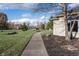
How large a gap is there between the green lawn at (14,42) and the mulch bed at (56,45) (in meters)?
0.24

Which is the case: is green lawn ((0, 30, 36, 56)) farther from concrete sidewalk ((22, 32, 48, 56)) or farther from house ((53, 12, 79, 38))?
house ((53, 12, 79, 38))

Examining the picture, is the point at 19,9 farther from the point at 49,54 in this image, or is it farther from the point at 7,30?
the point at 49,54

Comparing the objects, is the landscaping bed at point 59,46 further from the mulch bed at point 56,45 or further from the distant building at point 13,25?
the distant building at point 13,25

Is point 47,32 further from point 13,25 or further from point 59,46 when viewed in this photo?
point 13,25

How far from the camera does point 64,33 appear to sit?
136 inches

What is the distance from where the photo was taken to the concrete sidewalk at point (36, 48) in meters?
3.40

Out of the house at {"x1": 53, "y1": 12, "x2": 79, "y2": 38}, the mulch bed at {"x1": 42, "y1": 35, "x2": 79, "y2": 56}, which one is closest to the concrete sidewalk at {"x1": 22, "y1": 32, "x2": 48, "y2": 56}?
the mulch bed at {"x1": 42, "y1": 35, "x2": 79, "y2": 56}

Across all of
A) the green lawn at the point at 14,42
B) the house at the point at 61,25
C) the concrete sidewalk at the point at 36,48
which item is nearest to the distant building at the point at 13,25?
the green lawn at the point at 14,42

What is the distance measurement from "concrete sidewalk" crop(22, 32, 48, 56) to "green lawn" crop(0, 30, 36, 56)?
0.19 feet

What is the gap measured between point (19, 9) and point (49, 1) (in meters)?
0.40

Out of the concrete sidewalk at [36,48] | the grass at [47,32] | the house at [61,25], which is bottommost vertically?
the concrete sidewalk at [36,48]

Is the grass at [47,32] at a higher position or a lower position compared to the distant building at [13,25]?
lower

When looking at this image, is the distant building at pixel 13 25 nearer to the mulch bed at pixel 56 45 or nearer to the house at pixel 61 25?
the mulch bed at pixel 56 45

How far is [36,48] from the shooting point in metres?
3.43
